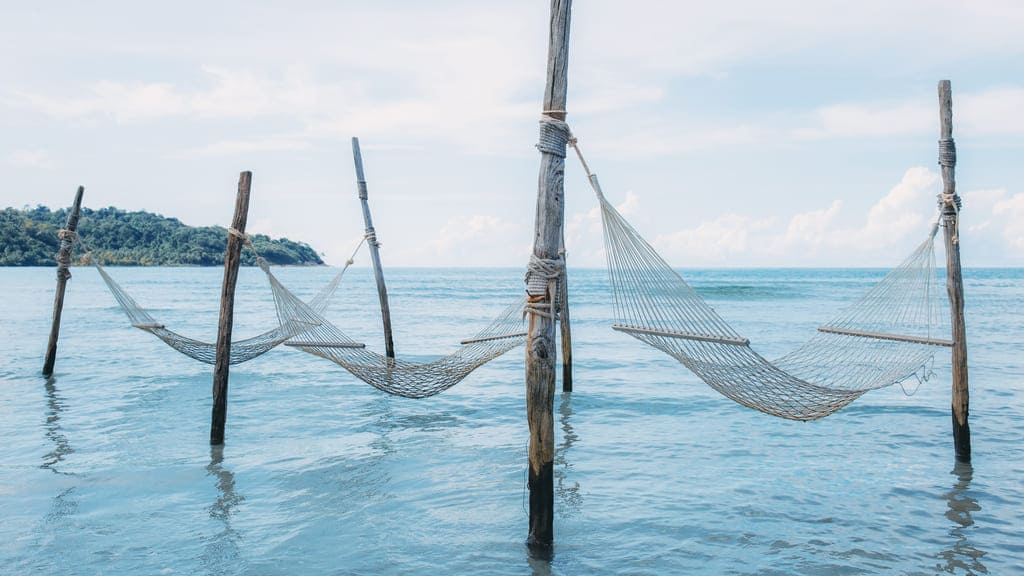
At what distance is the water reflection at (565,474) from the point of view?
627 centimetres

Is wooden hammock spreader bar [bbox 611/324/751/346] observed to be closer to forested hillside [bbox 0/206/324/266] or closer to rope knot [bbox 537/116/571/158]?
rope knot [bbox 537/116/571/158]

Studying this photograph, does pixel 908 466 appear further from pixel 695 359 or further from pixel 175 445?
pixel 175 445

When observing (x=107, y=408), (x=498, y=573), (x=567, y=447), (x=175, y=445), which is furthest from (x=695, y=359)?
(x=107, y=408)

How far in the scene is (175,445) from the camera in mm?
8375

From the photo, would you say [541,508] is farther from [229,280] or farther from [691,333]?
[229,280]

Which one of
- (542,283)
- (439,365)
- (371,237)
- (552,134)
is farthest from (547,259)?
(371,237)

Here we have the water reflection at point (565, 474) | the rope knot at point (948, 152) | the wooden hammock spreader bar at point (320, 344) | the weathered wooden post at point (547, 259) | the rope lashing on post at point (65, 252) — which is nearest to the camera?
the weathered wooden post at point (547, 259)

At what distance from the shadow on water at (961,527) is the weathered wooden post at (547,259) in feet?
10.2

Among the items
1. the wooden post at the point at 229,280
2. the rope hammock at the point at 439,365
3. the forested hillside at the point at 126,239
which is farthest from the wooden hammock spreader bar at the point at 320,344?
the forested hillside at the point at 126,239

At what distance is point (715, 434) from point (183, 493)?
6303 millimetres

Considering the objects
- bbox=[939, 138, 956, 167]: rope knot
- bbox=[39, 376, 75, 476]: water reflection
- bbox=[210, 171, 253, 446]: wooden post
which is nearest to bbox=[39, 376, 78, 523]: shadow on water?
bbox=[39, 376, 75, 476]: water reflection

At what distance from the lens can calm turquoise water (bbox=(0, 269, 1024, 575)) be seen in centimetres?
529

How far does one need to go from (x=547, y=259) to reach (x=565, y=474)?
324cm

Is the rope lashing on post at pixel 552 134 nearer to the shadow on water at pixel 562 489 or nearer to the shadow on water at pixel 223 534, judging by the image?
the shadow on water at pixel 562 489
